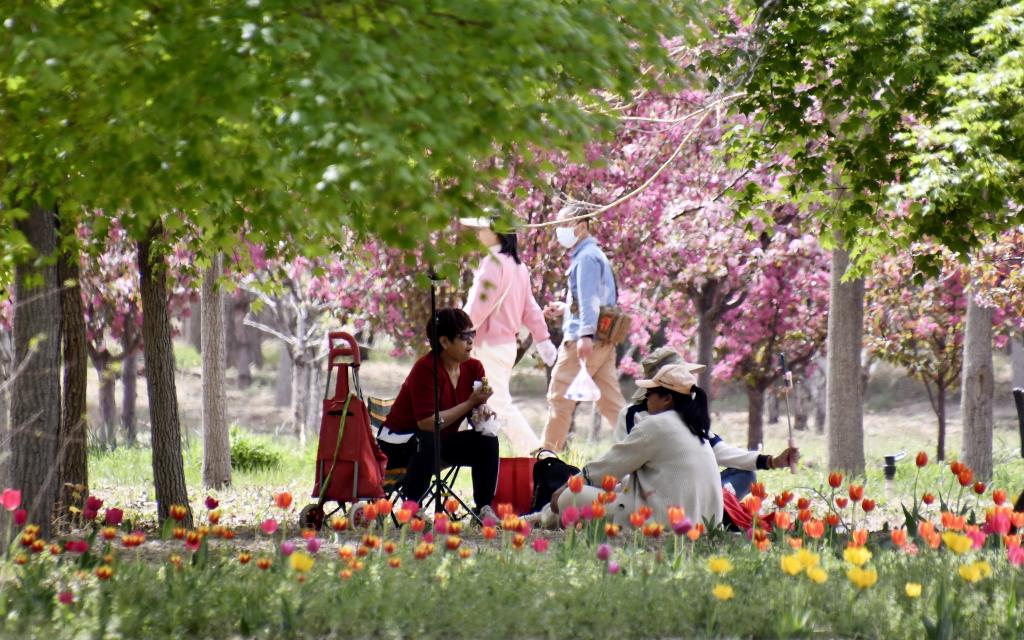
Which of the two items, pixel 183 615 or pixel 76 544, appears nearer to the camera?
pixel 183 615

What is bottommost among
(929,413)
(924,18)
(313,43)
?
(929,413)

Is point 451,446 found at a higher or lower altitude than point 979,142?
lower

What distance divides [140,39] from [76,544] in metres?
1.90

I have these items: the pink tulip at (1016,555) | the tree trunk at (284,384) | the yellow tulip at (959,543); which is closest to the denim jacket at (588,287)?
the pink tulip at (1016,555)

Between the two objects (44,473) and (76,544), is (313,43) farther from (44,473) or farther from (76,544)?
(44,473)

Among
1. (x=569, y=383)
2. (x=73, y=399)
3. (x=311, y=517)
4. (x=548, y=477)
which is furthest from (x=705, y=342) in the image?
(x=73, y=399)

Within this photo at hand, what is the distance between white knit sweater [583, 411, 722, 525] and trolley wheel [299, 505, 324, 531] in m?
1.73

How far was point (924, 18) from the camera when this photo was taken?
737 cm

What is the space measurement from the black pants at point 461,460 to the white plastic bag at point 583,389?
2028 mm

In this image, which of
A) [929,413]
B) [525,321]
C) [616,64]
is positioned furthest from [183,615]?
[929,413]

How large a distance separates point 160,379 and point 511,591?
12.2 ft

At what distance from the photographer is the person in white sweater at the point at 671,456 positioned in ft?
22.7

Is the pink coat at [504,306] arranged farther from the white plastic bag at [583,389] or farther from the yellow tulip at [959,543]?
the yellow tulip at [959,543]

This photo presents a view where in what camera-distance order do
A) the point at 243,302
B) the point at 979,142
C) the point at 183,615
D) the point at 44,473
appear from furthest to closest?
1. the point at 243,302
2. the point at 979,142
3. the point at 44,473
4. the point at 183,615
